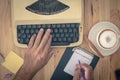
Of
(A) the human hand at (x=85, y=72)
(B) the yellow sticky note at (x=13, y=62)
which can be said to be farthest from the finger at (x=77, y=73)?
(B) the yellow sticky note at (x=13, y=62)

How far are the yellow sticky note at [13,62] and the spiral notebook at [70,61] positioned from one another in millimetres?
164

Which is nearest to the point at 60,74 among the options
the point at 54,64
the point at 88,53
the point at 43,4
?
the point at 54,64

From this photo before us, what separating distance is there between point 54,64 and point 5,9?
0.33 meters

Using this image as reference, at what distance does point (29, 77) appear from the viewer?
3.80 ft

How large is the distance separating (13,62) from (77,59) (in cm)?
29

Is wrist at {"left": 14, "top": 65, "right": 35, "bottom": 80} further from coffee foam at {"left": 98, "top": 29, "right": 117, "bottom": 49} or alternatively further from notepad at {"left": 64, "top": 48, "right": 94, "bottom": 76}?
coffee foam at {"left": 98, "top": 29, "right": 117, "bottom": 49}

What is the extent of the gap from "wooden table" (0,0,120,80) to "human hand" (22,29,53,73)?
0.13 feet

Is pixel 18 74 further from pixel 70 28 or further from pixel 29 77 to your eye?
pixel 70 28

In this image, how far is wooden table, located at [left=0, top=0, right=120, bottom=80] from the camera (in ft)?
3.84

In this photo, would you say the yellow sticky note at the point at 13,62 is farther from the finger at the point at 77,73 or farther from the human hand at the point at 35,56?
the finger at the point at 77,73

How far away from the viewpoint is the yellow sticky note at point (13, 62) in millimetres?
1188

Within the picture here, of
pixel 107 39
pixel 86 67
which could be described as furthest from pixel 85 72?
pixel 107 39

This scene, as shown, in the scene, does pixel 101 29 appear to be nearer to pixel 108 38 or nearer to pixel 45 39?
pixel 108 38

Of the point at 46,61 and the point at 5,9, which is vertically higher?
the point at 5,9
